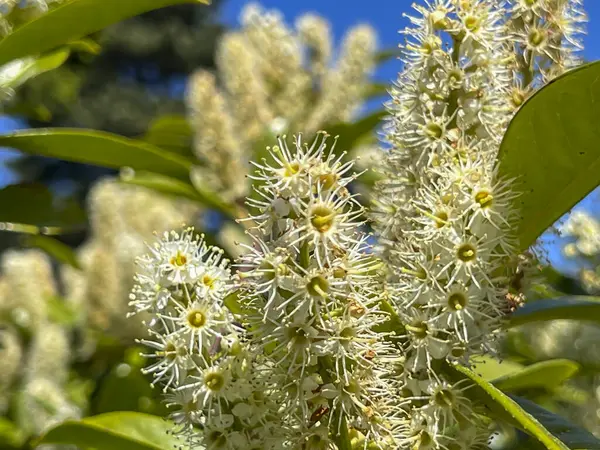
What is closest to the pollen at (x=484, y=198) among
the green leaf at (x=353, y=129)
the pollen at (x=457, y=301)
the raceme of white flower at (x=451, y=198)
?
the raceme of white flower at (x=451, y=198)

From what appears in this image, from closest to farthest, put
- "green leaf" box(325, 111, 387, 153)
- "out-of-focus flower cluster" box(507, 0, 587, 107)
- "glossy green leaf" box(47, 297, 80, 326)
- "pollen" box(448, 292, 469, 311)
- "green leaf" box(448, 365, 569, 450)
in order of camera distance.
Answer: "green leaf" box(448, 365, 569, 450), "pollen" box(448, 292, 469, 311), "out-of-focus flower cluster" box(507, 0, 587, 107), "green leaf" box(325, 111, 387, 153), "glossy green leaf" box(47, 297, 80, 326)

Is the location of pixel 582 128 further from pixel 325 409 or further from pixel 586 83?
pixel 325 409

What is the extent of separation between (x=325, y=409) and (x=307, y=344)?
0.10m

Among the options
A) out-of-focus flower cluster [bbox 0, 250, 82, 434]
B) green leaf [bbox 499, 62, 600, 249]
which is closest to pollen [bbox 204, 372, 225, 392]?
green leaf [bbox 499, 62, 600, 249]

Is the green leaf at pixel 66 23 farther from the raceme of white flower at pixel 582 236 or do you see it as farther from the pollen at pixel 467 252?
the raceme of white flower at pixel 582 236

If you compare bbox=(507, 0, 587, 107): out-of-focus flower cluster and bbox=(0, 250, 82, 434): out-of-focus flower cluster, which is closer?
bbox=(507, 0, 587, 107): out-of-focus flower cluster

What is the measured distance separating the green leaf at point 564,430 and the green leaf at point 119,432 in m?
0.55

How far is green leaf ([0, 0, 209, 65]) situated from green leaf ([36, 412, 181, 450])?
0.62 metres

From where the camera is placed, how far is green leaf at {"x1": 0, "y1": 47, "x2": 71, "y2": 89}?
1384mm

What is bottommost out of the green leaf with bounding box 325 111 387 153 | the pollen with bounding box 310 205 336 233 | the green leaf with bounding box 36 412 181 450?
the green leaf with bounding box 36 412 181 450

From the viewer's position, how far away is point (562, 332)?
2232mm

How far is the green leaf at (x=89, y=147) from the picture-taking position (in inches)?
55.9

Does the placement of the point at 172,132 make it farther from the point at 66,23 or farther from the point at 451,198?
the point at 451,198

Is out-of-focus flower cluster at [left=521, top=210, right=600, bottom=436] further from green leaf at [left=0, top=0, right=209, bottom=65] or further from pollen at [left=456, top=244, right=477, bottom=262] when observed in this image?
green leaf at [left=0, top=0, right=209, bottom=65]
